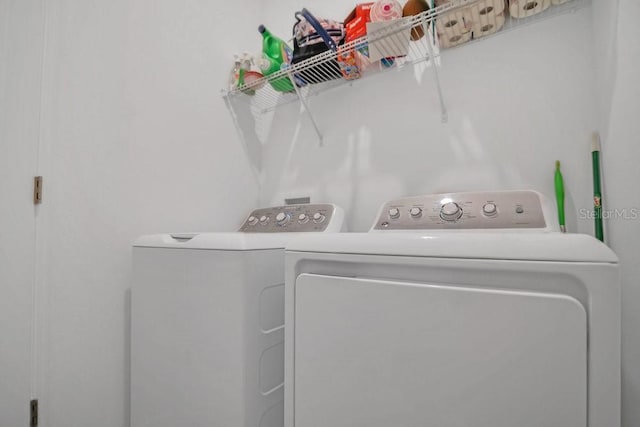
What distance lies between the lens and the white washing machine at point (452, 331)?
499 millimetres

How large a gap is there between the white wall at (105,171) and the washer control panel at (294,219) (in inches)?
13.4

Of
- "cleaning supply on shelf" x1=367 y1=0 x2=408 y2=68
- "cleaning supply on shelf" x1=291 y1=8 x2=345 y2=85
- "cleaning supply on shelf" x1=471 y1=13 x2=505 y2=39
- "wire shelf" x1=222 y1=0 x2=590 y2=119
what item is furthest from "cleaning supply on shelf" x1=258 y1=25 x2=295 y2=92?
"cleaning supply on shelf" x1=471 y1=13 x2=505 y2=39

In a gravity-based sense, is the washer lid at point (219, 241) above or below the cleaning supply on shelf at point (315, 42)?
below

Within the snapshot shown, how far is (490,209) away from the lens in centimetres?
98

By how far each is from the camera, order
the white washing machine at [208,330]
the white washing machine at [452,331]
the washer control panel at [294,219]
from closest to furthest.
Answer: the white washing machine at [452,331]
the white washing machine at [208,330]
the washer control panel at [294,219]

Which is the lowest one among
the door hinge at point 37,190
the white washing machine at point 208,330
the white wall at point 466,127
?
the white washing machine at point 208,330

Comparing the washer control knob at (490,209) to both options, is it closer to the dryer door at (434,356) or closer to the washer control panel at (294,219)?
the dryer door at (434,356)

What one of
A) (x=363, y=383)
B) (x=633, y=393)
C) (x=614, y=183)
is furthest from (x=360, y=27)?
(x=633, y=393)

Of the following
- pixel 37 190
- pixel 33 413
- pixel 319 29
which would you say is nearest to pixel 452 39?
pixel 319 29

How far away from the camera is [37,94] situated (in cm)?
113

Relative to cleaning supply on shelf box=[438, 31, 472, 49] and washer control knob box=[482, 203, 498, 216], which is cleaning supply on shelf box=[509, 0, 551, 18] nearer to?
cleaning supply on shelf box=[438, 31, 472, 49]

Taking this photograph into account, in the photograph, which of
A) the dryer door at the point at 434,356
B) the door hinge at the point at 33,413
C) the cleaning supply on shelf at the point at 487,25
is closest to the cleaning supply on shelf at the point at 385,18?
the cleaning supply on shelf at the point at 487,25

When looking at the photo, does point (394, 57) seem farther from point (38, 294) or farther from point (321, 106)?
point (38, 294)

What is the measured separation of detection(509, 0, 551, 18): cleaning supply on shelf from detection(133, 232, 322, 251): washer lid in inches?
47.6
